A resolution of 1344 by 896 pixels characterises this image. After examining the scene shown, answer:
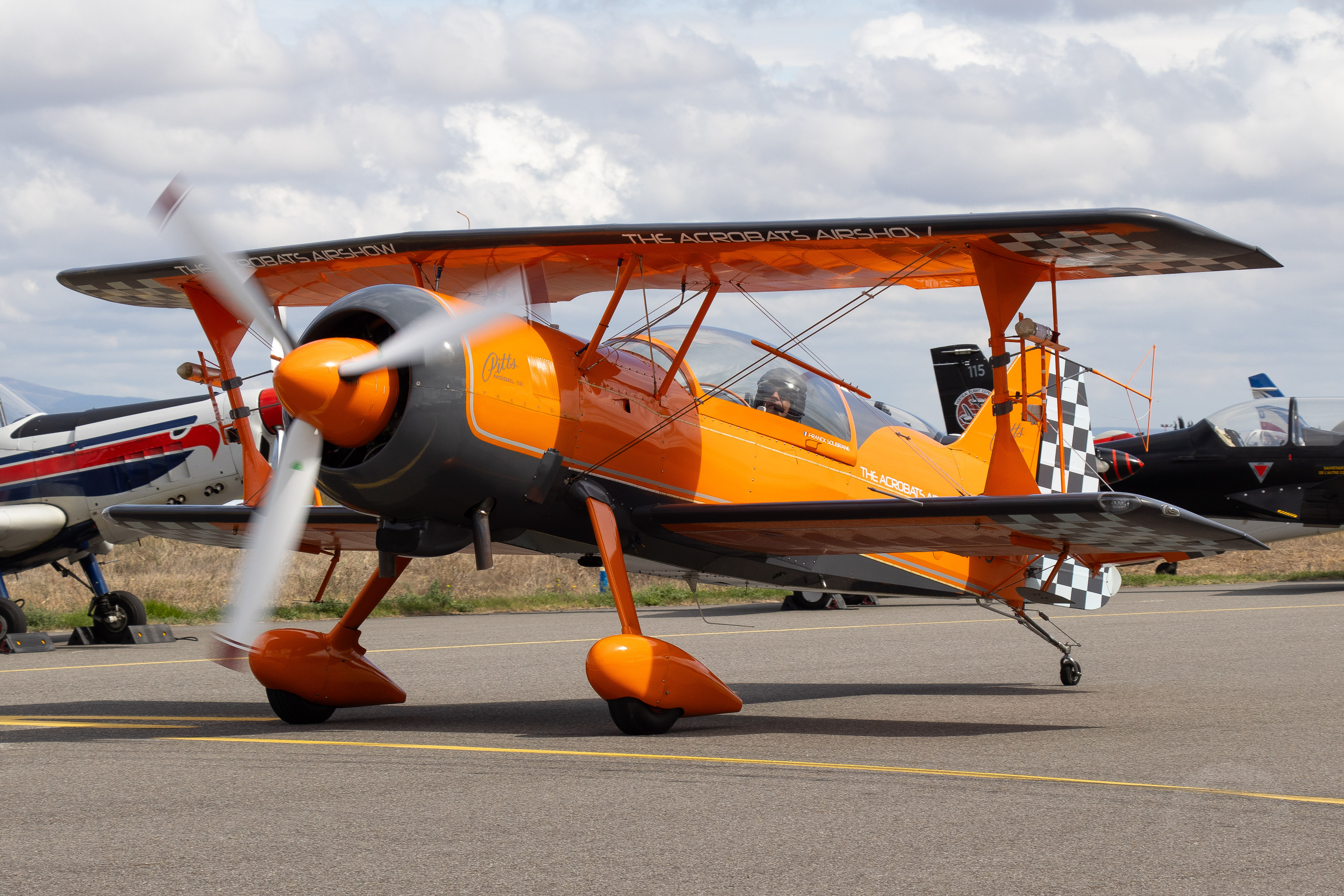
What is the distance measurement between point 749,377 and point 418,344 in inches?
116

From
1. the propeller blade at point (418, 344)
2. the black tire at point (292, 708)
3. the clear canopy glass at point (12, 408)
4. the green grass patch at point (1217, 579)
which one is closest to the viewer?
the propeller blade at point (418, 344)

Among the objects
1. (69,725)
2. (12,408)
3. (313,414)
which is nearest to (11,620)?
(12,408)

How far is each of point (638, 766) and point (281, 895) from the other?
9.17ft

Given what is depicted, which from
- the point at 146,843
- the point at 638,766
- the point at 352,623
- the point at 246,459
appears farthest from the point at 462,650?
the point at 146,843

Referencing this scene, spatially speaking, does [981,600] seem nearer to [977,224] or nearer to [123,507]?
[977,224]

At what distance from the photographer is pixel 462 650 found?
47.1ft

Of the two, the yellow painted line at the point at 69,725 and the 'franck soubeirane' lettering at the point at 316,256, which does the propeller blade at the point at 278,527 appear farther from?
the 'franck soubeirane' lettering at the point at 316,256

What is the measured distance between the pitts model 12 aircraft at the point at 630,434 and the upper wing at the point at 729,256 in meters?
0.02

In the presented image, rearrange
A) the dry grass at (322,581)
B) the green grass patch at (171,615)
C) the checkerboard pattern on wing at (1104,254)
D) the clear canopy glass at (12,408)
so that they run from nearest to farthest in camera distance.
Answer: the checkerboard pattern on wing at (1104,254) < the clear canopy glass at (12,408) < the green grass patch at (171,615) < the dry grass at (322,581)

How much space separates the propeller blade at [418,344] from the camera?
7363mm

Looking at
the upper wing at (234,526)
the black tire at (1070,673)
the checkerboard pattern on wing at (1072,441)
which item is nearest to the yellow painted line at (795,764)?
the upper wing at (234,526)

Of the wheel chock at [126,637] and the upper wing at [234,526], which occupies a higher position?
the upper wing at [234,526]

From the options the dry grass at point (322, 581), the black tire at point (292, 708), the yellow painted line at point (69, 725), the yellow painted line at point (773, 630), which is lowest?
the dry grass at point (322, 581)

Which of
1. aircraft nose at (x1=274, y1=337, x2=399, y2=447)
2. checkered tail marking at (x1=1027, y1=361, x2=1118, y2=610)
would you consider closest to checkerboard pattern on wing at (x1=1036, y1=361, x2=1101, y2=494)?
checkered tail marking at (x1=1027, y1=361, x2=1118, y2=610)
